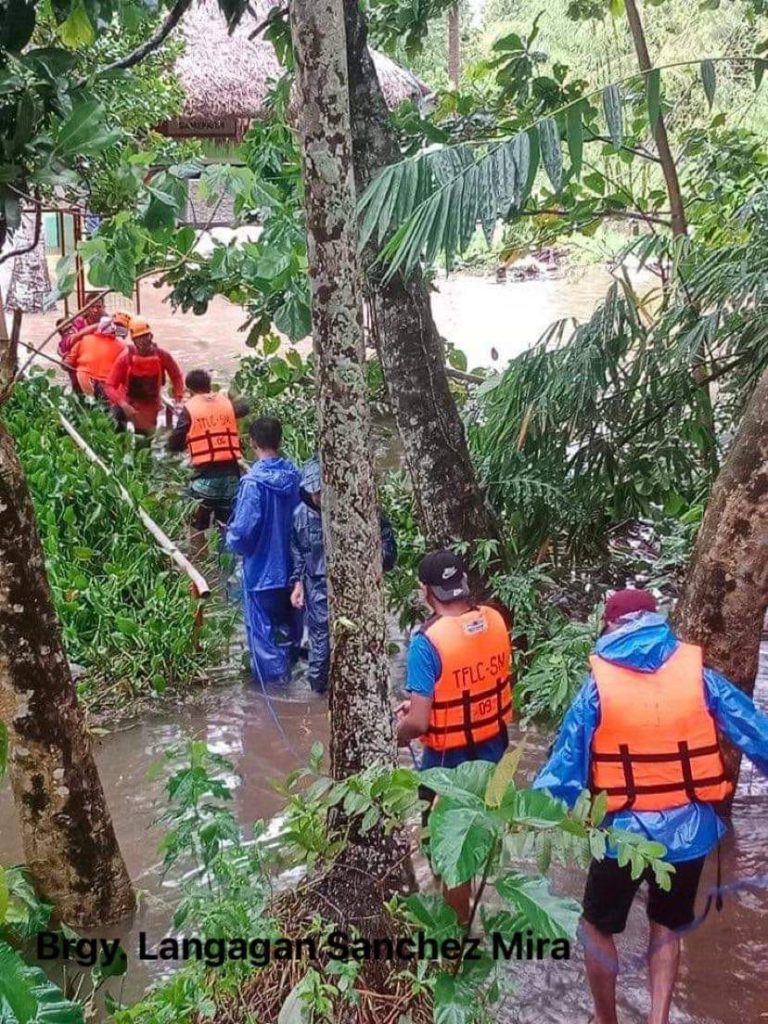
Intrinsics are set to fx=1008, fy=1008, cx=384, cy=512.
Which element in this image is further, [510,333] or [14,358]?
[510,333]

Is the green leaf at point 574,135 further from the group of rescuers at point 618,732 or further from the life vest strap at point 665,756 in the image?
the life vest strap at point 665,756

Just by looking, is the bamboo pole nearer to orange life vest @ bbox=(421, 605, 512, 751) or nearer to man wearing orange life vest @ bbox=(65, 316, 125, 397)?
man wearing orange life vest @ bbox=(65, 316, 125, 397)

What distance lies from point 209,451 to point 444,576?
414 centimetres

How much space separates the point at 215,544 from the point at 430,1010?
4415 mm

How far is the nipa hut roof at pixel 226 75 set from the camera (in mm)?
14359

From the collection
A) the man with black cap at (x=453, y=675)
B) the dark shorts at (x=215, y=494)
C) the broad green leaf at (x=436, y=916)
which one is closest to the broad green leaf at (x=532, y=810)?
the broad green leaf at (x=436, y=916)

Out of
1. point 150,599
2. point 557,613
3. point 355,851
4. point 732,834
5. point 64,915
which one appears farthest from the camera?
point 150,599

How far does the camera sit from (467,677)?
3510 millimetres

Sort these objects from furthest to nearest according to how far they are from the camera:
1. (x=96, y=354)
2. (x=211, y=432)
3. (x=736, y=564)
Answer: (x=96, y=354)
(x=211, y=432)
(x=736, y=564)

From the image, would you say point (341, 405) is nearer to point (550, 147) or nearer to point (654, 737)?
point (654, 737)

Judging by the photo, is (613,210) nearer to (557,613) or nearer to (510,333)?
(557,613)

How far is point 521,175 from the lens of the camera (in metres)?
3.70

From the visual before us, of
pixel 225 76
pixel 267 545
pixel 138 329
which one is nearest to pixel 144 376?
pixel 138 329

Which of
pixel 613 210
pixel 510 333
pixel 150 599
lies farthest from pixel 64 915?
pixel 510 333
